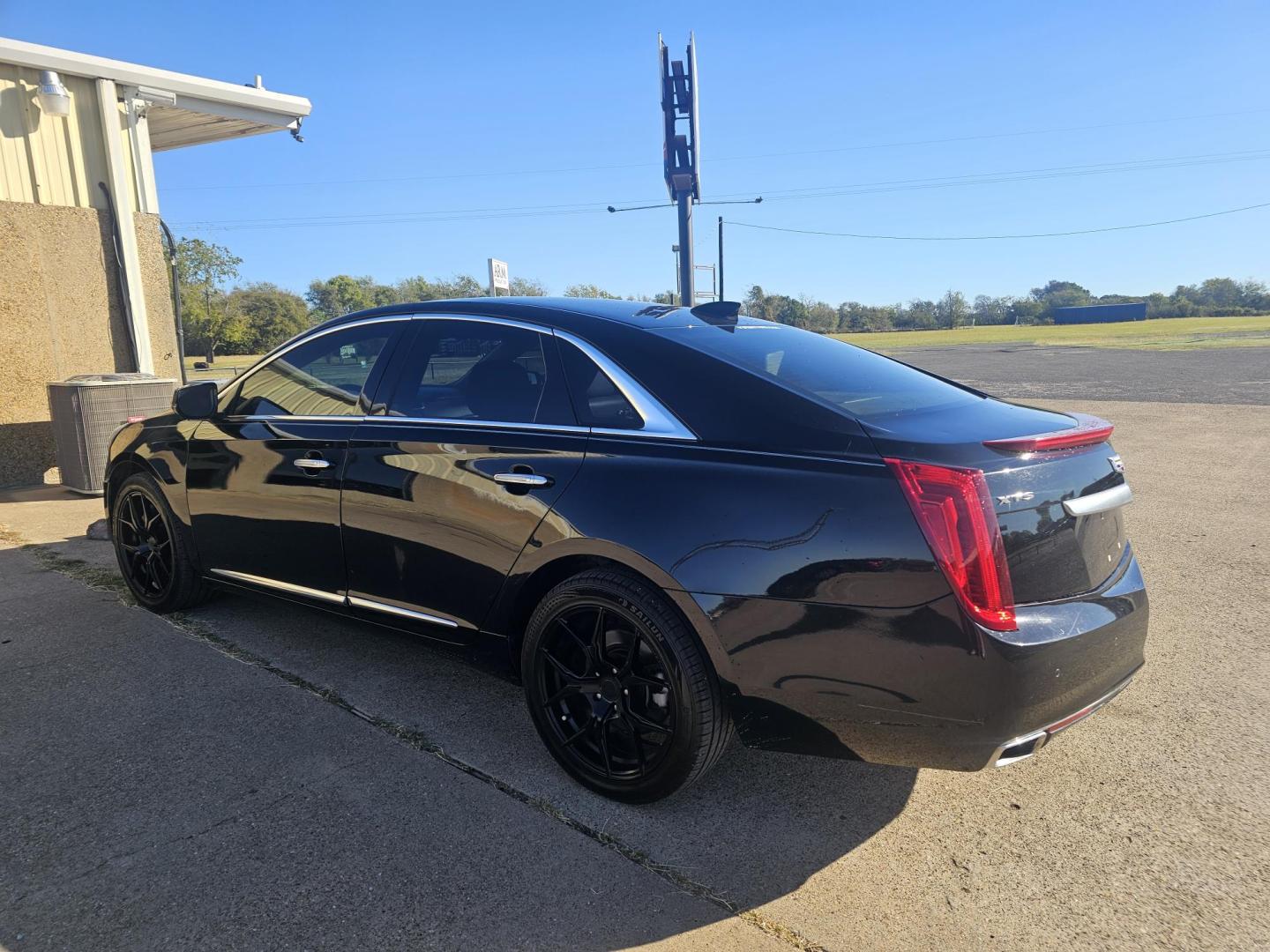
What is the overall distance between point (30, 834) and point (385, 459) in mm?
1628

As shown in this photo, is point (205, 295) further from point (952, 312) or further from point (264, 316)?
point (952, 312)

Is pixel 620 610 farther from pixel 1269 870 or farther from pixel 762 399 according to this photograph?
pixel 1269 870

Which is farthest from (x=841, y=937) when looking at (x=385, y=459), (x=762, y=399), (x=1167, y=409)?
(x=1167, y=409)

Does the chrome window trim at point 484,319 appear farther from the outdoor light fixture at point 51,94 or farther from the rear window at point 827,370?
the outdoor light fixture at point 51,94

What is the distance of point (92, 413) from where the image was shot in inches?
301

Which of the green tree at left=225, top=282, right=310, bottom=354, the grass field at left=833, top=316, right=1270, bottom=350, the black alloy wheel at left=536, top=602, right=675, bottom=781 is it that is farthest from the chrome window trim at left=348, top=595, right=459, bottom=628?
the green tree at left=225, top=282, right=310, bottom=354

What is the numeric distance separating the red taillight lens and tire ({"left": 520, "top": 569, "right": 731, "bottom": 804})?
2.51ft

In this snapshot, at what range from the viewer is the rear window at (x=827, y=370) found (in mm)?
2762

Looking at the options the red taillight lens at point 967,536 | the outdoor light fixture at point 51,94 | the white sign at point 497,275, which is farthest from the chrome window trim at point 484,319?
the white sign at point 497,275

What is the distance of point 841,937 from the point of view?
87.1 inches

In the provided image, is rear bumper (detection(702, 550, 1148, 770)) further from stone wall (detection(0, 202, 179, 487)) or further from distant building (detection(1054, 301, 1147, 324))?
distant building (detection(1054, 301, 1147, 324))

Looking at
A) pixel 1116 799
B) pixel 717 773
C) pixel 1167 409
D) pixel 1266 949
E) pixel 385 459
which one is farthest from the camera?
pixel 1167 409

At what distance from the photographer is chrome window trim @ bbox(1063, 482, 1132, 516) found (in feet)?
8.04

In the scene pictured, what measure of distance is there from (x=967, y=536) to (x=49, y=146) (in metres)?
9.82
